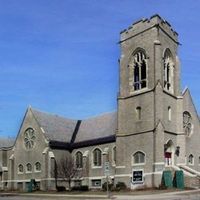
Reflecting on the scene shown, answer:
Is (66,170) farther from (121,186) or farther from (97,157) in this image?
(121,186)

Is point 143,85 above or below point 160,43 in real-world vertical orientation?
below

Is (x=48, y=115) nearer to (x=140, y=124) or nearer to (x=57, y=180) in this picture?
(x=57, y=180)

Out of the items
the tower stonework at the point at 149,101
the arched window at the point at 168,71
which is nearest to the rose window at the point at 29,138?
the tower stonework at the point at 149,101

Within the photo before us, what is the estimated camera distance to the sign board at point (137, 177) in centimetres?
5566

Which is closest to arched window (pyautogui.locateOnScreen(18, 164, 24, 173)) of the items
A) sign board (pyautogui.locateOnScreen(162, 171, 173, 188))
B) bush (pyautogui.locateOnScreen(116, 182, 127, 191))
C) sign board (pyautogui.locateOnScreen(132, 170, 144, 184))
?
bush (pyautogui.locateOnScreen(116, 182, 127, 191))

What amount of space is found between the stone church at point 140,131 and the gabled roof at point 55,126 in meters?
0.28

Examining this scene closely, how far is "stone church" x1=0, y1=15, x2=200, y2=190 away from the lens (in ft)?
182

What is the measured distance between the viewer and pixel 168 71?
60.2 meters

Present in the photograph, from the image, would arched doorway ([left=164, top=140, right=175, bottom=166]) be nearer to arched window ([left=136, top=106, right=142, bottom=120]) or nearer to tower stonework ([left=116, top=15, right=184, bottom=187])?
tower stonework ([left=116, top=15, right=184, bottom=187])

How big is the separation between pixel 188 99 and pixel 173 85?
530 cm

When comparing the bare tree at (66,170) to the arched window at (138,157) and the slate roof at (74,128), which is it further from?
the arched window at (138,157)

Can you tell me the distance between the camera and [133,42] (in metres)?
60.1

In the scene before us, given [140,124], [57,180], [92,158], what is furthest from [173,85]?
[57,180]

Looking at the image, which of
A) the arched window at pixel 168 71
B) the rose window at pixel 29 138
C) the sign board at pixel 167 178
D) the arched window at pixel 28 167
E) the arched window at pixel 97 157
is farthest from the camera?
the rose window at pixel 29 138
